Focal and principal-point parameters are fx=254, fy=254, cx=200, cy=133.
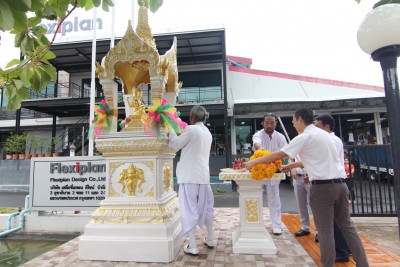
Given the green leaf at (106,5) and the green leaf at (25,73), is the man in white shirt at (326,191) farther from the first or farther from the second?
the green leaf at (25,73)

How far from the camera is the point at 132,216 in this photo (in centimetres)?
300

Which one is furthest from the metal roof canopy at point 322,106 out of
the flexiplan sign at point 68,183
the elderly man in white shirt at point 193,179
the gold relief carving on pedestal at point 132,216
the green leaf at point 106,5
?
the green leaf at point 106,5

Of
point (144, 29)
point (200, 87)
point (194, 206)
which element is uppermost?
point (200, 87)

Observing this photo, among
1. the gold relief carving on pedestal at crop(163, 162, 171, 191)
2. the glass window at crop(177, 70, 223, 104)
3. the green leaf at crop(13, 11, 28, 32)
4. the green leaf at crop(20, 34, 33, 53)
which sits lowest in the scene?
the gold relief carving on pedestal at crop(163, 162, 171, 191)

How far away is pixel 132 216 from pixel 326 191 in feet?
6.95

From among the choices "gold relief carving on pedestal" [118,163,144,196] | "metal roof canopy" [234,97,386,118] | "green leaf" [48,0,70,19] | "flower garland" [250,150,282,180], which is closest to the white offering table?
"flower garland" [250,150,282,180]

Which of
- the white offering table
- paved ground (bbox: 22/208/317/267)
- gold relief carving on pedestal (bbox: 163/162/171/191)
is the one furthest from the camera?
gold relief carving on pedestal (bbox: 163/162/171/191)

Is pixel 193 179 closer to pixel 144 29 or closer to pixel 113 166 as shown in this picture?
pixel 113 166

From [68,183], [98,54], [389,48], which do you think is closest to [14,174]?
[98,54]

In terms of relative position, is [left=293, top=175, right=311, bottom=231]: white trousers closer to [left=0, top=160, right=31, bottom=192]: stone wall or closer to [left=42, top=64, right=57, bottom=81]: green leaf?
[left=42, top=64, right=57, bottom=81]: green leaf

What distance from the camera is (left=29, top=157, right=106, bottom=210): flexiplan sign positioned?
16.0 ft

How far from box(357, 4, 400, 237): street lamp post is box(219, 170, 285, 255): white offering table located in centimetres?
150

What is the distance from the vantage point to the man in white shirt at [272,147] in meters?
3.86

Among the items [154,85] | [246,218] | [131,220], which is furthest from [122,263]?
[154,85]
